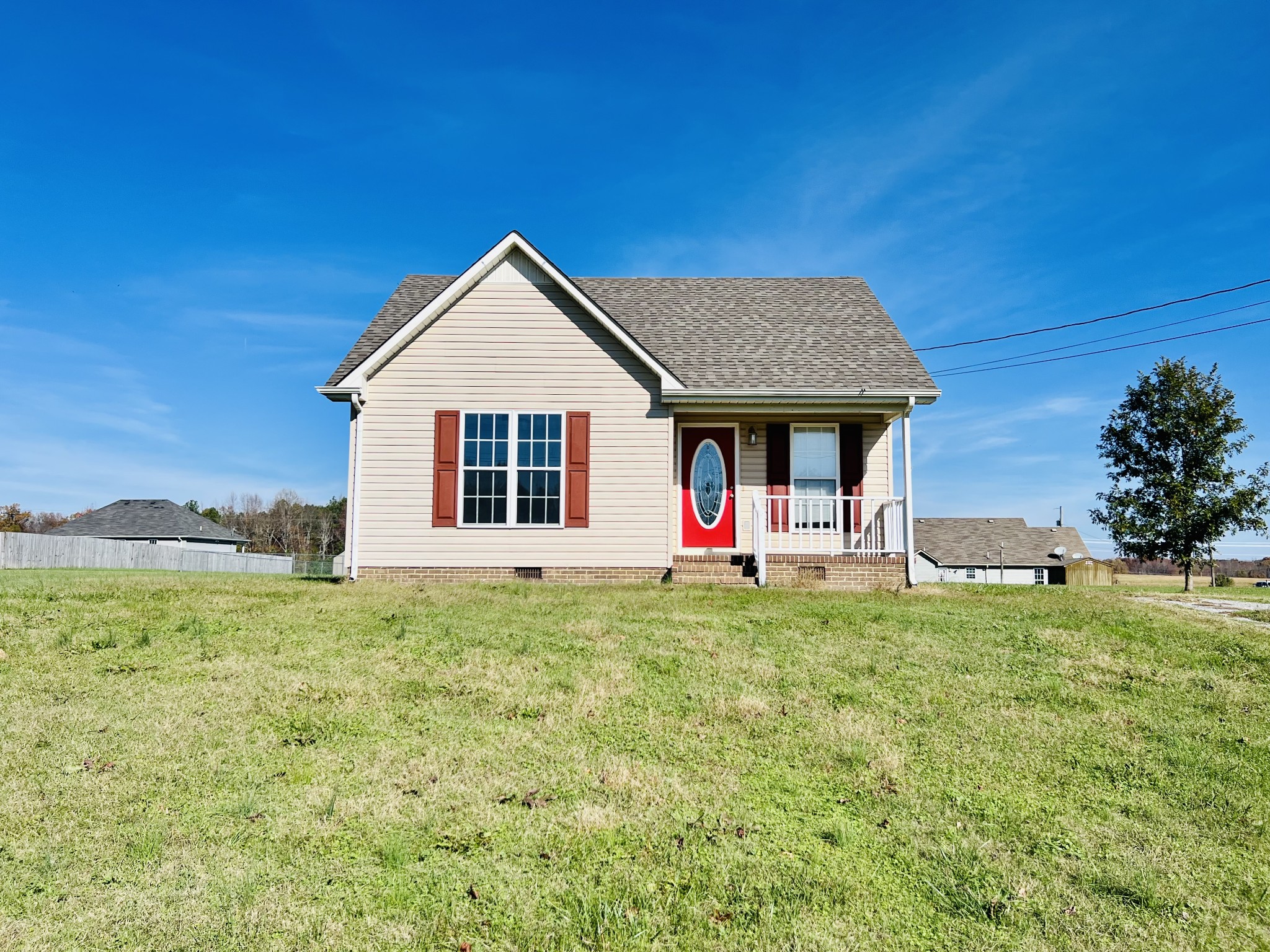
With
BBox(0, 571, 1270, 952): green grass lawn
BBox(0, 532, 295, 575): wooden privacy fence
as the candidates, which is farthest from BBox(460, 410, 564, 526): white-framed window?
BBox(0, 532, 295, 575): wooden privacy fence

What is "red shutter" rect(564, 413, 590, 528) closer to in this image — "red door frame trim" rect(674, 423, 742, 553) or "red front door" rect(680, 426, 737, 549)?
"red door frame trim" rect(674, 423, 742, 553)

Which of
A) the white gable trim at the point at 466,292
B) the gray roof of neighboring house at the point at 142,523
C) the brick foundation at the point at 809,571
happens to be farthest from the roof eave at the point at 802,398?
the gray roof of neighboring house at the point at 142,523

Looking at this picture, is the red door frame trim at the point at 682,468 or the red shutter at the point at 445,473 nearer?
the red shutter at the point at 445,473

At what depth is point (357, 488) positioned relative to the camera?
1296 centimetres

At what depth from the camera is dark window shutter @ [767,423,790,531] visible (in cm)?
1437

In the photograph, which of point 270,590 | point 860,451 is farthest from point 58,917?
point 860,451

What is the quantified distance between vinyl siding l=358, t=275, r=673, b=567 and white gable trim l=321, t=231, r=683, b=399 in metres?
0.15

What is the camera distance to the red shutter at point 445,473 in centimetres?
1299

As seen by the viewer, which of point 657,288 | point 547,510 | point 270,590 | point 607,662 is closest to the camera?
point 607,662

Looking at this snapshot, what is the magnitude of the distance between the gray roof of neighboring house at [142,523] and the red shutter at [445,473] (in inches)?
1737

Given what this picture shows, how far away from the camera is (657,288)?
56.6 ft

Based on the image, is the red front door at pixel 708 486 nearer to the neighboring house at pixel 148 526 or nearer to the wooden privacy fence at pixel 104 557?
the wooden privacy fence at pixel 104 557

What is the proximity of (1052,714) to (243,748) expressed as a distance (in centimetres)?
590

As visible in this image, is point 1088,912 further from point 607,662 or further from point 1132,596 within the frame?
point 1132,596
